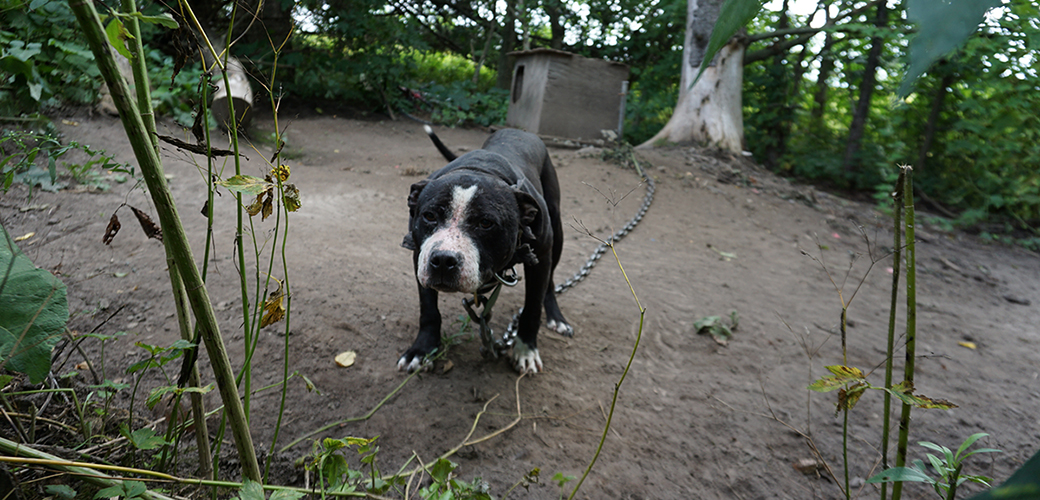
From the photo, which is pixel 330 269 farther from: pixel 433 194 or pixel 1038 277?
pixel 1038 277

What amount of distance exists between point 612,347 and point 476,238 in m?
1.27

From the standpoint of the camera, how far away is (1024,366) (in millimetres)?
3311

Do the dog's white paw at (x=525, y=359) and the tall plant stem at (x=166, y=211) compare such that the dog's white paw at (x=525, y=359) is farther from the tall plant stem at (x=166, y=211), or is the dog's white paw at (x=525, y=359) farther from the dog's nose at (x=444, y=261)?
the tall plant stem at (x=166, y=211)

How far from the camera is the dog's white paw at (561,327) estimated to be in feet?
10.6

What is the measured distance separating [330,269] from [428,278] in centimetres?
152

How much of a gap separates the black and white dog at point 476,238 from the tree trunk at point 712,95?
6.93 meters

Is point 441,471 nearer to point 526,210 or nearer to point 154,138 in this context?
point 154,138

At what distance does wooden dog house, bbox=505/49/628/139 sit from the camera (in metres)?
9.51

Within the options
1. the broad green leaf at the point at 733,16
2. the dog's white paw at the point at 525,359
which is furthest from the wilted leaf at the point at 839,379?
the dog's white paw at the point at 525,359

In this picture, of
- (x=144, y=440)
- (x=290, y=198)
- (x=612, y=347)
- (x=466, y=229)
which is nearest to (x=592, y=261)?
(x=612, y=347)

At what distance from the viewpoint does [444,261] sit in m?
2.16

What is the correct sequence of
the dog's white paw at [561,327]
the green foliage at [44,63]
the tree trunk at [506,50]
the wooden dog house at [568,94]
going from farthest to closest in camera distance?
the tree trunk at [506,50] → the wooden dog house at [568,94] → the green foliage at [44,63] → the dog's white paw at [561,327]

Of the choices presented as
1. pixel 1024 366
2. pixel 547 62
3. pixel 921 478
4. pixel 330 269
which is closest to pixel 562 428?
pixel 921 478

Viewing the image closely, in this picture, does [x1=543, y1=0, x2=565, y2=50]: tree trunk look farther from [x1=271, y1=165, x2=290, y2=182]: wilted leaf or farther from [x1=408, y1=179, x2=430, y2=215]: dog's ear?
[x1=271, y1=165, x2=290, y2=182]: wilted leaf
